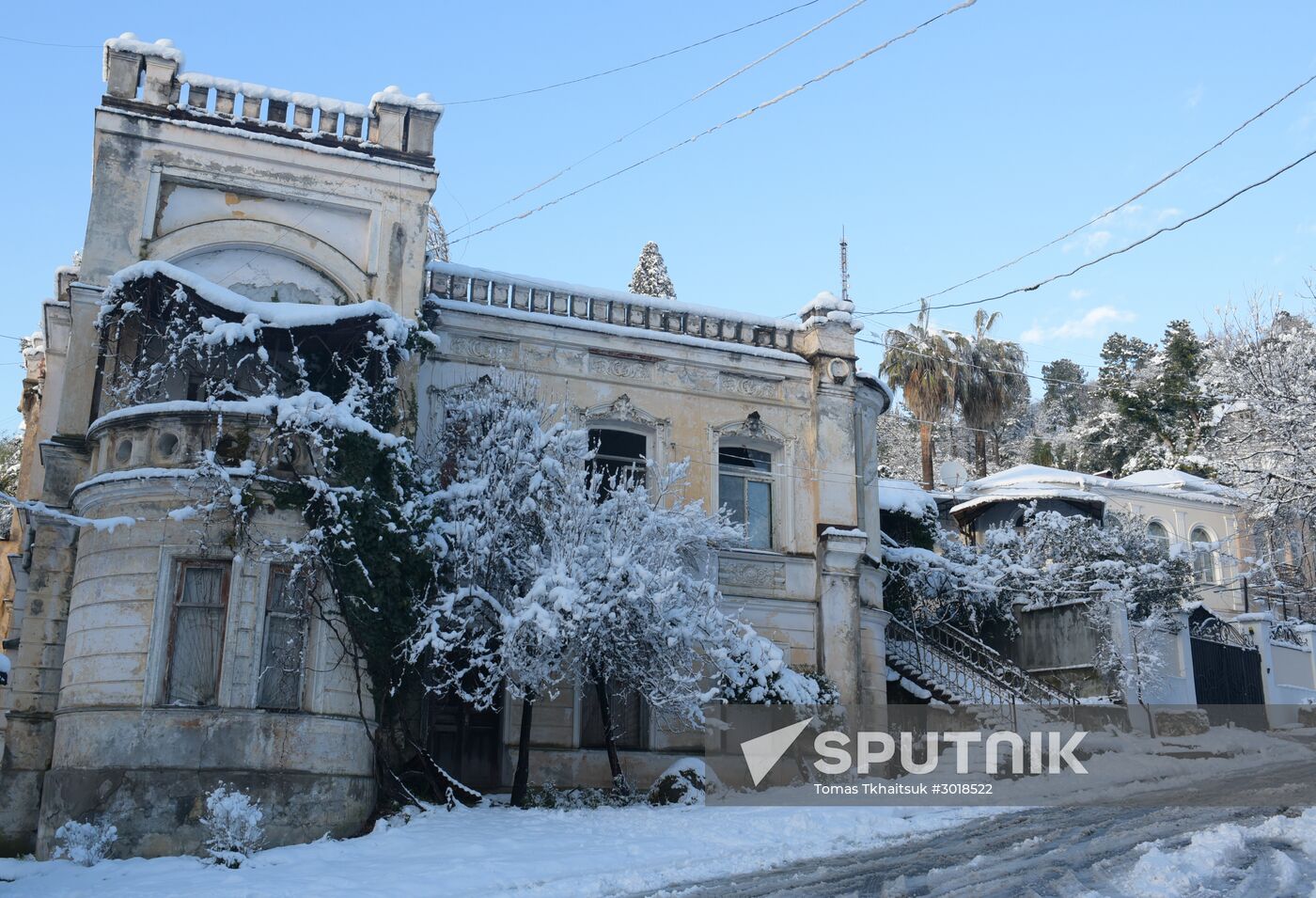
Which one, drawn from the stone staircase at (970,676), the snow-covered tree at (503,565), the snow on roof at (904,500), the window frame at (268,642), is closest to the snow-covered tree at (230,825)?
the window frame at (268,642)

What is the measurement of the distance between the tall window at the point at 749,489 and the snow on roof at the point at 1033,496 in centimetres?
1182

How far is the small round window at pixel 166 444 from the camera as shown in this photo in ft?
49.1

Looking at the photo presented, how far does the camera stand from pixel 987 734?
2039cm

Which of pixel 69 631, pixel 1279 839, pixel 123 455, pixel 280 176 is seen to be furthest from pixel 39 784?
Result: pixel 1279 839

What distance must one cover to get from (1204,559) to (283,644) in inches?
1166

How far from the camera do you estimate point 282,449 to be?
15.1 metres

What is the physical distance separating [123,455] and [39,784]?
4334 mm

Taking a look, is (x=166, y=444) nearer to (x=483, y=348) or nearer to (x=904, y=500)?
(x=483, y=348)

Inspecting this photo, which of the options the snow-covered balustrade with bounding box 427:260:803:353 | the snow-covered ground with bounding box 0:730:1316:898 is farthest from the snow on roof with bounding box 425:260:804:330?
the snow-covered ground with bounding box 0:730:1316:898

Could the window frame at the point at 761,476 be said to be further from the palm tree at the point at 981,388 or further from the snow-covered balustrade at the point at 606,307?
the palm tree at the point at 981,388

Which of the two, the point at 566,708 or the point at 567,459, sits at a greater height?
the point at 567,459

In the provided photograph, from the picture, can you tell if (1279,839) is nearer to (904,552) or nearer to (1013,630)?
(904,552)

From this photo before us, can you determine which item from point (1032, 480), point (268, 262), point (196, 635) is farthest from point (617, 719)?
point (1032, 480)

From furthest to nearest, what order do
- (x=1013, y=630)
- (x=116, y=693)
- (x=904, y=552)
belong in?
(x=1013, y=630) → (x=904, y=552) → (x=116, y=693)
